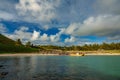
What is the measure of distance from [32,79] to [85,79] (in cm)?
1419

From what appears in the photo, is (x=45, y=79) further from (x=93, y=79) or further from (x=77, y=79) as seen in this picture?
(x=93, y=79)

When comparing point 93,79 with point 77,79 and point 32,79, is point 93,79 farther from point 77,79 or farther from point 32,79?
point 32,79

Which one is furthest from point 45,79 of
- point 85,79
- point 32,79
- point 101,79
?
point 101,79

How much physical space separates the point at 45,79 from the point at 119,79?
20.3 meters

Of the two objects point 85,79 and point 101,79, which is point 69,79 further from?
point 101,79

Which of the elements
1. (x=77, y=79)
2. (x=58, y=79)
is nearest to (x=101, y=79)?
(x=77, y=79)

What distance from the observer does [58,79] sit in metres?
49.0

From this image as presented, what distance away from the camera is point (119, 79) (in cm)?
5016

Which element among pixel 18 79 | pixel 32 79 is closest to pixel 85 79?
pixel 32 79

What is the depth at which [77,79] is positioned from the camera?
162 ft

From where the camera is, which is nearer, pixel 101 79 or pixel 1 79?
pixel 1 79

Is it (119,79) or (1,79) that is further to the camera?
(119,79)

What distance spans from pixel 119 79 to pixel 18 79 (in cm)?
2734

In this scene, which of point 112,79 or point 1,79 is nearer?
point 1,79
